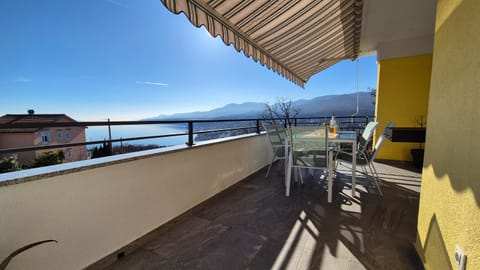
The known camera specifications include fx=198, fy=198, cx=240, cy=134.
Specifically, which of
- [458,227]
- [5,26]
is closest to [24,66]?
[5,26]

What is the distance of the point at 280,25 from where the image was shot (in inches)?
101

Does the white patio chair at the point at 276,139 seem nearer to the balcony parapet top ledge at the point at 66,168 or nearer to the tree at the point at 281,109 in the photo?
the balcony parapet top ledge at the point at 66,168

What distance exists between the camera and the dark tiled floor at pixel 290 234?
153 centimetres

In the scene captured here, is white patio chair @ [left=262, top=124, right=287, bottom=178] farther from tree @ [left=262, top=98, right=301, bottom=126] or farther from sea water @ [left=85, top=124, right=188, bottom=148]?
tree @ [left=262, top=98, right=301, bottom=126]

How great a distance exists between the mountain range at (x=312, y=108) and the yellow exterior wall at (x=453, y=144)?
229cm

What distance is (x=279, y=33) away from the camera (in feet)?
9.00

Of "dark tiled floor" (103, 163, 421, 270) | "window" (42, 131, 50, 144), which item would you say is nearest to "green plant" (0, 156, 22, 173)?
"window" (42, 131, 50, 144)

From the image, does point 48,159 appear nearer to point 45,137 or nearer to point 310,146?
point 45,137

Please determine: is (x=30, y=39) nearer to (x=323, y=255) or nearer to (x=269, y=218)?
(x=269, y=218)

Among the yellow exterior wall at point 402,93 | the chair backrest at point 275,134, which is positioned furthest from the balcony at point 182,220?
the yellow exterior wall at point 402,93

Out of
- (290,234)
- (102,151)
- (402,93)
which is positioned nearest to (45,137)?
(102,151)

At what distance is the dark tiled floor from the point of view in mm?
1526

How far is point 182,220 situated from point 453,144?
2.24 m

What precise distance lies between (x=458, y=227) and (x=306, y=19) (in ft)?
8.46
